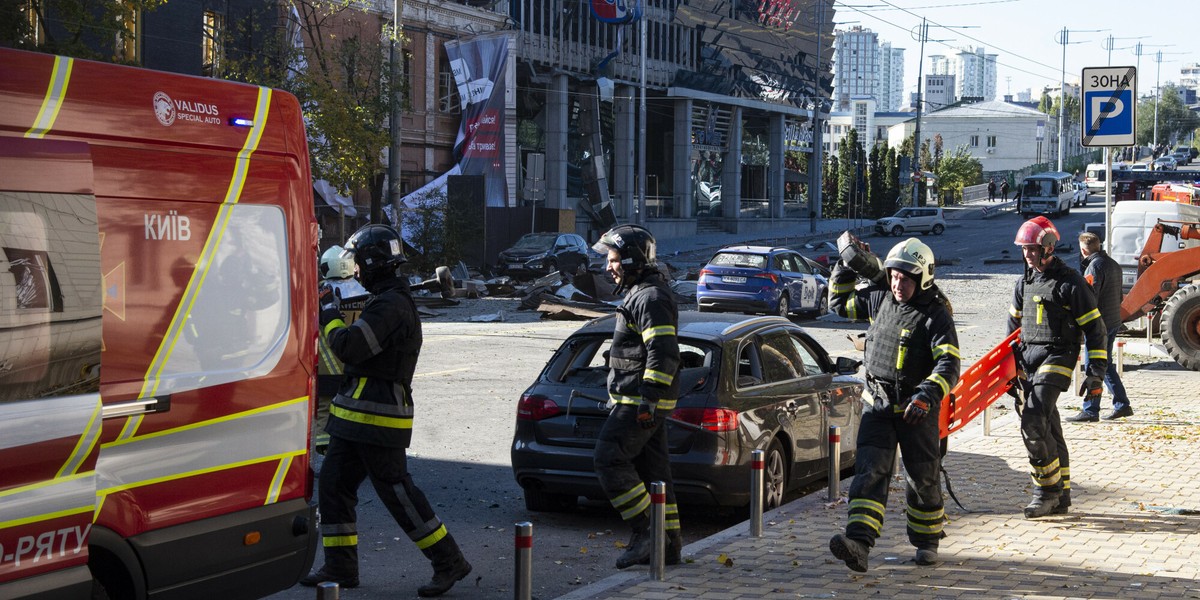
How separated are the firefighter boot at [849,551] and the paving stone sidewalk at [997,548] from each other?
0.11 meters

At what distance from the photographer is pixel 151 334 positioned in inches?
197

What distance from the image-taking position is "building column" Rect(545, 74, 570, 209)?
51.8m

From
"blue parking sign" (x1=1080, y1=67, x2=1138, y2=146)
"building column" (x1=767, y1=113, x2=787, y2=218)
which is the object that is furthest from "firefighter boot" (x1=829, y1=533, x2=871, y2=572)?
"building column" (x1=767, y1=113, x2=787, y2=218)

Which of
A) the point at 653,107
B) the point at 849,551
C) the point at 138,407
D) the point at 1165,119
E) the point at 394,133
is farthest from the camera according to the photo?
the point at 1165,119

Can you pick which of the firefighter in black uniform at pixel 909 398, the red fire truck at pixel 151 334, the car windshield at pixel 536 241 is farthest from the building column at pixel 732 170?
the red fire truck at pixel 151 334

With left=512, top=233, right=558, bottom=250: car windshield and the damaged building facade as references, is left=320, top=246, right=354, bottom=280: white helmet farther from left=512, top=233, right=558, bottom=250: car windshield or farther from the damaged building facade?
the damaged building facade

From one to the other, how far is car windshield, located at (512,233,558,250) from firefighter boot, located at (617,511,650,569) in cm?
2985

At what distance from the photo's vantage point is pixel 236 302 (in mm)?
5484

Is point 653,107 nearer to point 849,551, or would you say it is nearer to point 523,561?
point 849,551

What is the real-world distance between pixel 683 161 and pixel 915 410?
55.3 m

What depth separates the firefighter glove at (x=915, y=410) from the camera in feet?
23.1

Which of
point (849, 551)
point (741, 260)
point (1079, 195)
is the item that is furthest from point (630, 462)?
point (1079, 195)

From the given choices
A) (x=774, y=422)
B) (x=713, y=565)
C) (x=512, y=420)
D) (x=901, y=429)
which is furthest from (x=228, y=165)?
(x=512, y=420)

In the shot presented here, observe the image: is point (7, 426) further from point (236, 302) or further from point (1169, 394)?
point (1169, 394)
